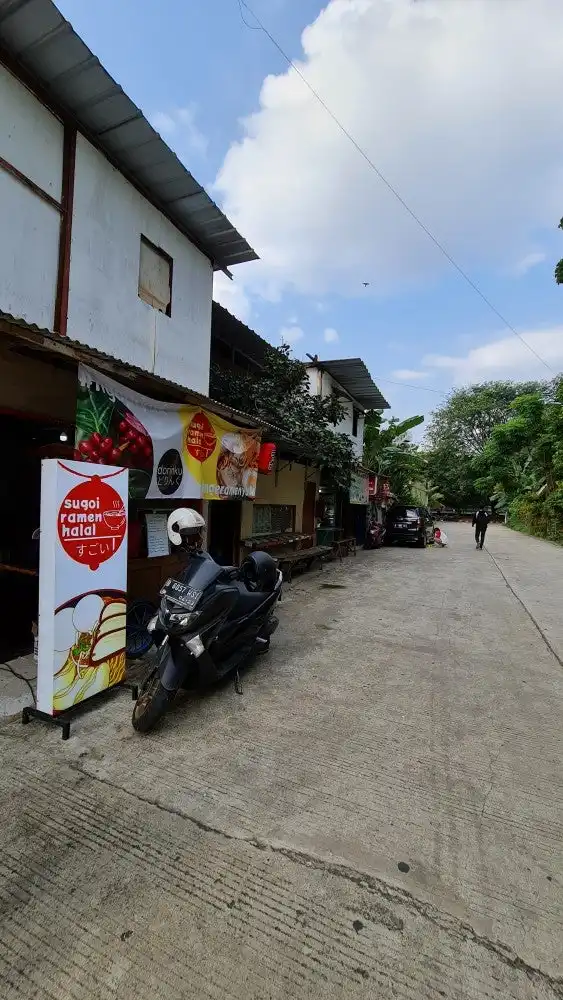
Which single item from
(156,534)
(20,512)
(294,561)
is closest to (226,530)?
(294,561)

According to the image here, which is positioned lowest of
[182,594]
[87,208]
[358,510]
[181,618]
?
[181,618]

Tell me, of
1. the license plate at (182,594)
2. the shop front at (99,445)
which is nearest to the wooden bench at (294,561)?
the shop front at (99,445)

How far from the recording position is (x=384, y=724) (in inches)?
133

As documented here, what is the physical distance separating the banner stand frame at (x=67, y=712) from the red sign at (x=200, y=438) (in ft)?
9.16

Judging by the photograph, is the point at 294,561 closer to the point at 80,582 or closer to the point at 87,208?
the point at 80,582

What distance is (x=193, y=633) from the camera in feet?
10.3

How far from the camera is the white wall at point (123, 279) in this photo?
5.04m

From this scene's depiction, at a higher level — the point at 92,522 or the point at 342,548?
the point at 92,522

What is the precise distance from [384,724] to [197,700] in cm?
148

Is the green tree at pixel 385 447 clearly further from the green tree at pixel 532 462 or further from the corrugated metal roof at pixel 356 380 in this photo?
the green tree at pixel 532 462

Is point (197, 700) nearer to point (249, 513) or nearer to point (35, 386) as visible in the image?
point (35, 386)

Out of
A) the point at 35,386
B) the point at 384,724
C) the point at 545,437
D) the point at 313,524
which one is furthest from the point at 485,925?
the point at 545,437

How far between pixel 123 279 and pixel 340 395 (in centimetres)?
1081

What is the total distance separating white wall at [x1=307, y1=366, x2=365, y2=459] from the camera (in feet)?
46.7
